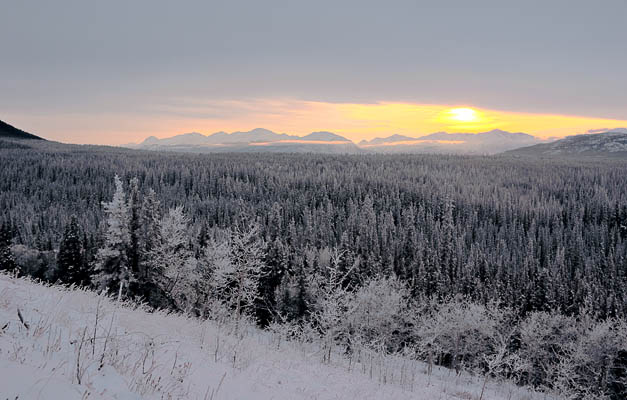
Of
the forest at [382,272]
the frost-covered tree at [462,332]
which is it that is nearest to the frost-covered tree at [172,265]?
the forest at [382,272]

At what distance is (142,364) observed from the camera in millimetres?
7582

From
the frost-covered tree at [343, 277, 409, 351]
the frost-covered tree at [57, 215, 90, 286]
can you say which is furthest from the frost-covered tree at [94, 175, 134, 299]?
the frost-covered tree at [343, 277, 409, 351]

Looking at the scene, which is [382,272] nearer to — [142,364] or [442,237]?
[442,237]

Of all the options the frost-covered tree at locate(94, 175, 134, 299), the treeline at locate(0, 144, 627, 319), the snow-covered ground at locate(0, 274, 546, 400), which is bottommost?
the treeline at locate(0, 144, 627, 319)

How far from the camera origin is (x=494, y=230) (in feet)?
519

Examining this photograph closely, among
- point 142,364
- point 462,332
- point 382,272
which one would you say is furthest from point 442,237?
point 142,364

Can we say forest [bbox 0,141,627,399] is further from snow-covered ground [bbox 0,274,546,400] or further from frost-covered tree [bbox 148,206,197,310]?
snow-covered ground [bbox 0,274,546,400]

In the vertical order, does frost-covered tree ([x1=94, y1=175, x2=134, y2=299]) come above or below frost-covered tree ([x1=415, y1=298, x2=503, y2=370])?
above

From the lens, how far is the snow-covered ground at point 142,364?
5715mm

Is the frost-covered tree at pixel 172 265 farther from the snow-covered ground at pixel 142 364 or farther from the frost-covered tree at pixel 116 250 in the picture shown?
the snow-covered ground at pixel 142 364

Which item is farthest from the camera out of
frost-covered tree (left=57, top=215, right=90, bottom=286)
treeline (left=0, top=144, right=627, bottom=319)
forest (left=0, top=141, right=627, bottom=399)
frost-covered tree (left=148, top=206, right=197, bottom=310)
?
treeline (left=0, top=144, right=627, bottom=319)

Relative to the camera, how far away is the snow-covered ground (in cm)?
571

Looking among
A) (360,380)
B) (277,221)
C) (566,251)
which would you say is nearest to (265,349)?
(360,380)

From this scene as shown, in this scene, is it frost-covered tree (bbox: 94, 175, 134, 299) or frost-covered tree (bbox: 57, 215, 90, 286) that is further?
frost-covered tree (bbox: 57, 215, 90, 286)
